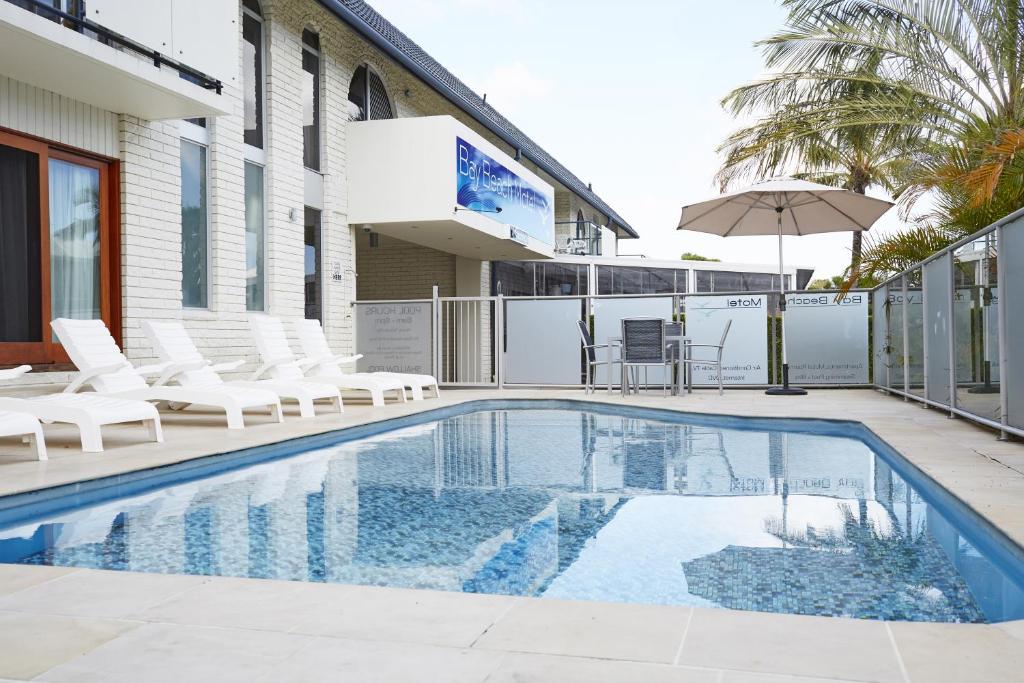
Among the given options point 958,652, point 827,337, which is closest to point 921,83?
point 827,337

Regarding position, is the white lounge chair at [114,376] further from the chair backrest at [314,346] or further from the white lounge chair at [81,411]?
the chair backrest at [314,346]

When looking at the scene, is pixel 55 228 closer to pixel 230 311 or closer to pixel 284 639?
pixel 230 311

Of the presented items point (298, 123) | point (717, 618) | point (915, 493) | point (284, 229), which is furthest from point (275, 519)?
point (298, 123)

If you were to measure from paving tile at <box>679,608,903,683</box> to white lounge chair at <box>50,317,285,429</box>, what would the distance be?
238 inches

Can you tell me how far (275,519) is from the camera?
4578mm

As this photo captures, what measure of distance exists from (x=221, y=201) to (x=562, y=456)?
240 inches

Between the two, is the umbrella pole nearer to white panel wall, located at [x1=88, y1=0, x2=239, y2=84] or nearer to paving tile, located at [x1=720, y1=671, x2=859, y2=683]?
white panel wall, located at [x1=88, y1=0, x2=239, y2=84]

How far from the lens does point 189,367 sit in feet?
26.6

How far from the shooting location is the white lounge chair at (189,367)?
324 inches

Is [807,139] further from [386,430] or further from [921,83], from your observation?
[386,430]

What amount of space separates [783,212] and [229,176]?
24.8 feet

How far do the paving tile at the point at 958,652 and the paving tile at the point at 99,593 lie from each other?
7.34ft

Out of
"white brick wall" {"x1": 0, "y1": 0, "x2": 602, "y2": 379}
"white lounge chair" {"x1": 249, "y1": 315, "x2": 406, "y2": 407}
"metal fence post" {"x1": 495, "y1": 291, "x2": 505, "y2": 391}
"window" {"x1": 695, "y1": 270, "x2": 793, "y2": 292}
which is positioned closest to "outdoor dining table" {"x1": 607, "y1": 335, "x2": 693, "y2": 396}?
"metal fence post" {"x1": 495, "y1": 291, "x2": 505, "y2": 391}

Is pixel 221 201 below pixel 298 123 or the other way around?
below
